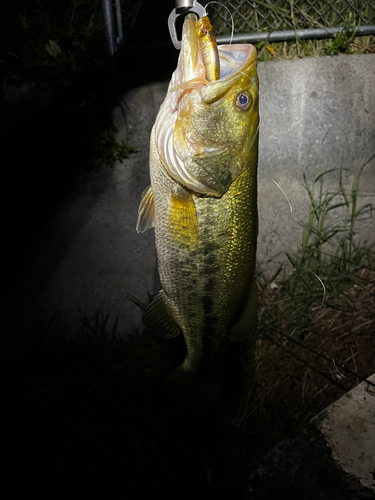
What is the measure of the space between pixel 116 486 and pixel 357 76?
386 centimetres

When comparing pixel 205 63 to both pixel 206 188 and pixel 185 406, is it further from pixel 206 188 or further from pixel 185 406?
pixel 185 406

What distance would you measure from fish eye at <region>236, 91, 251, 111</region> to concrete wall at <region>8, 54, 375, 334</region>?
2105 mm

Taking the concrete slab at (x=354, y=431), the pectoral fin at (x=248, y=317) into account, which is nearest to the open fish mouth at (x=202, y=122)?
the pectoral fin at (x=248, y=317)

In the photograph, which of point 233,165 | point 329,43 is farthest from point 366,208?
point 233,165

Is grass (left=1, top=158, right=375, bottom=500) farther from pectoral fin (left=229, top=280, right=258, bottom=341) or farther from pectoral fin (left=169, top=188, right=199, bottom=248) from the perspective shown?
pectoral fin (left=169, top=188, right=199, bottom=248)

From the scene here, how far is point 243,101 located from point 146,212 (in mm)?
598

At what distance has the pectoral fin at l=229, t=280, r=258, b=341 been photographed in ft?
5.93

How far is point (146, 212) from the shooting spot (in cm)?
167

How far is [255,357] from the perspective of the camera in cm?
329

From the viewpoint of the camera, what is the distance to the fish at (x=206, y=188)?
1.42 m

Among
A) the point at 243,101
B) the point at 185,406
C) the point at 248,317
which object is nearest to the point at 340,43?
the point at 243,101

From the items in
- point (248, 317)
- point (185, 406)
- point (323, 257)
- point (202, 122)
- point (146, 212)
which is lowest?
point (185, 406)

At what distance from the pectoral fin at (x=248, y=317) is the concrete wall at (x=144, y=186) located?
6.22 feet

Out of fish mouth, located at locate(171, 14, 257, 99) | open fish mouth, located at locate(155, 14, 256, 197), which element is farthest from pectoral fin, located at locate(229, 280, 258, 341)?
fish mouth, located at locate(171, 14, 257, 99)
